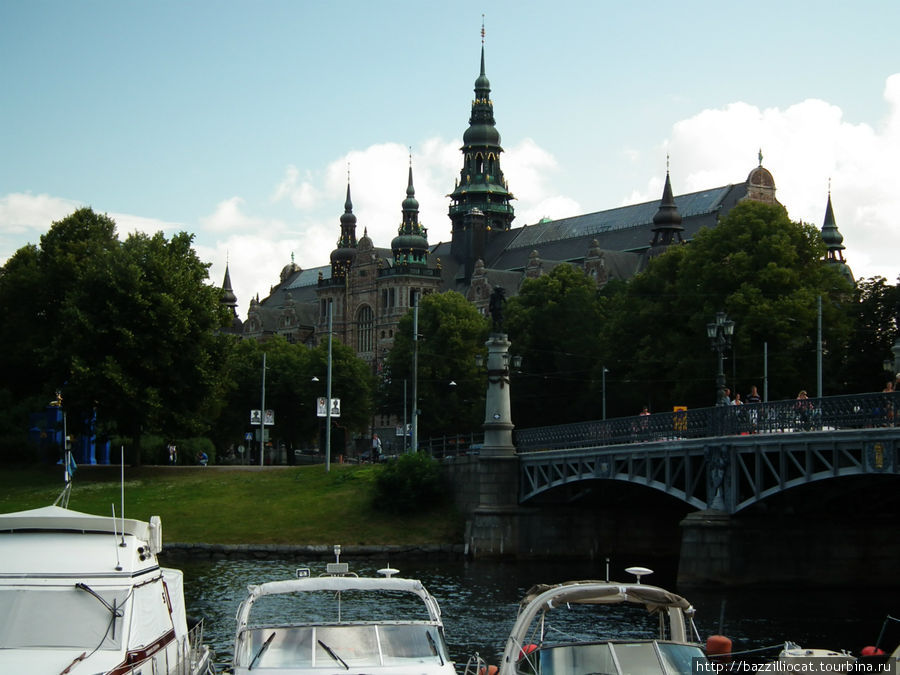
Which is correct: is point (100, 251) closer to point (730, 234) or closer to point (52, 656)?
point (730, 234)

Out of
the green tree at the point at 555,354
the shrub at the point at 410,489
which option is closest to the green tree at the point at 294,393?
the green tree at the point at 555,354

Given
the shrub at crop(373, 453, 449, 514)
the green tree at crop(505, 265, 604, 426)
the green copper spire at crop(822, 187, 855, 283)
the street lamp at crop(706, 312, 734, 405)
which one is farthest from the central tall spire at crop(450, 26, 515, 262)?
the street lamp at crop(706, 312, 734, 405)

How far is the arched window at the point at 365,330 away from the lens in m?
158

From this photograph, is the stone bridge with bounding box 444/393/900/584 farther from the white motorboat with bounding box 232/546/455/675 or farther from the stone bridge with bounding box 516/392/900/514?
the white motorboat with bounding box 232/546/455/675

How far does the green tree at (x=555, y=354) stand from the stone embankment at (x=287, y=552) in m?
32.2

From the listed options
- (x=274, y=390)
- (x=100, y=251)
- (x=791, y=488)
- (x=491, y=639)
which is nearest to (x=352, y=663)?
(x=491, y=639)

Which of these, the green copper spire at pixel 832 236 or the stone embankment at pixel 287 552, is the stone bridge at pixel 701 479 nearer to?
the stone embankment at pixel 287 552

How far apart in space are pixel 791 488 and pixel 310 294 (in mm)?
154947

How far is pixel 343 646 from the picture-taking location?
20.2 metres

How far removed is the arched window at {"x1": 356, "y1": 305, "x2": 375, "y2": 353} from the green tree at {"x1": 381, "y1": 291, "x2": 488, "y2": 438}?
47043mm

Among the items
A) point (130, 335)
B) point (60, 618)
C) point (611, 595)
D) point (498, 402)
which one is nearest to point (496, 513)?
point (498, 402)

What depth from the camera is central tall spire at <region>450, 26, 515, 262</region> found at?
160m

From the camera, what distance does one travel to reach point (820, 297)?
6838 centimetres

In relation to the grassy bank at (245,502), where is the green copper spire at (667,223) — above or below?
above
